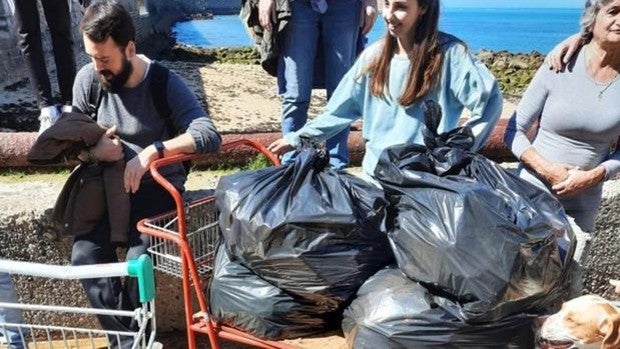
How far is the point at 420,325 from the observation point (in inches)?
75.7

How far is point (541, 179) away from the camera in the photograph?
261cm

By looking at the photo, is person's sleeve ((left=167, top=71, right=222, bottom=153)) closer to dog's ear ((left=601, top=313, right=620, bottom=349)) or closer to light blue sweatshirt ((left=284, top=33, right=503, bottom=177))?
light blue sweatshirt ((left=284, top=33, right=503, bottom=177))

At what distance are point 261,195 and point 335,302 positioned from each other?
45 cm

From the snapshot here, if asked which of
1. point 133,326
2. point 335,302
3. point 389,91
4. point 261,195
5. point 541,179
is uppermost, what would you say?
point 389,91

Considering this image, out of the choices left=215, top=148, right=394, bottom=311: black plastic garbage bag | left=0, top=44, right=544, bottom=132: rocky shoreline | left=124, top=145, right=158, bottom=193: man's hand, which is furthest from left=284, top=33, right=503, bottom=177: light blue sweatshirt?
left=0, top=44, right=544, bottom=132: rocky shoreline

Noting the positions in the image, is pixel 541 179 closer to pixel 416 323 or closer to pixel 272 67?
pixel 416 323

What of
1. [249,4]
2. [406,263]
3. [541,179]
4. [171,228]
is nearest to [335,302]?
[406,263]

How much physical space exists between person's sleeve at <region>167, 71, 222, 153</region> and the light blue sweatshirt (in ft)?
1.03

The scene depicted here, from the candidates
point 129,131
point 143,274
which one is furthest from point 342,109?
point 143,274

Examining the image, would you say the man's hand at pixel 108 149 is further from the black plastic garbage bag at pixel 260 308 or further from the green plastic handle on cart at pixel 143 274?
the green plastic handle on cart at pixel 143 274

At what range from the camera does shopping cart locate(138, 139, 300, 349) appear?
88.0 inches

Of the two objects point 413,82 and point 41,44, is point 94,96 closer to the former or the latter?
point 413,82

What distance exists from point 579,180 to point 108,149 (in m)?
1.86

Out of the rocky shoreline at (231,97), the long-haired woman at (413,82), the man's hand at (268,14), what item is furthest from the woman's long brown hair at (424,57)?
the rocky shoreline at (231,97)
